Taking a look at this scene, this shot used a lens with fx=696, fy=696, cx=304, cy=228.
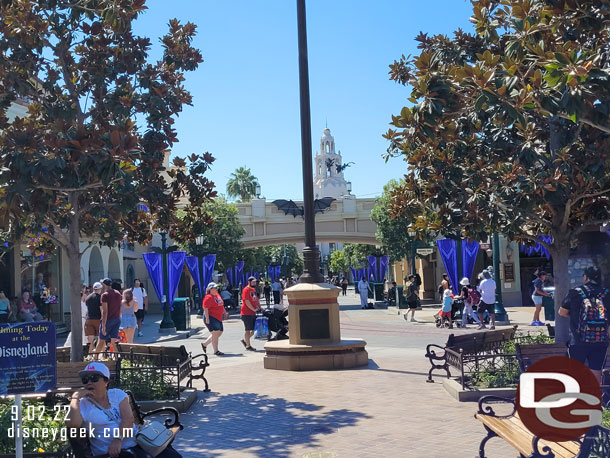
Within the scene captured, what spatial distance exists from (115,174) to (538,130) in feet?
20.7

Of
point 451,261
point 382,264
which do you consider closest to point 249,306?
point 451,261

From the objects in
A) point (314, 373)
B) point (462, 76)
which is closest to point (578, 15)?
point (462, 76)

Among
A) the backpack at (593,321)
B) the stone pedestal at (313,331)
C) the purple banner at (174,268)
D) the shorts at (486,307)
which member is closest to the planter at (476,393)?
the backpack at (593,321)

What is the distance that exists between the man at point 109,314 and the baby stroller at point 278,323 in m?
5.21

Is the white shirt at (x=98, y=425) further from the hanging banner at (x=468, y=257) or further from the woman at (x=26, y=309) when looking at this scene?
the hanging banner at (x=468, y=257)

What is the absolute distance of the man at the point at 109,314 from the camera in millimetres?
12680

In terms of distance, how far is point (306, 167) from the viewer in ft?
43.9

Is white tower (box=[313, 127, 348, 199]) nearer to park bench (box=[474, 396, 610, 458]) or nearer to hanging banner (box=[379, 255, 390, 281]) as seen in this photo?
hanging banner (box=[379, 255, 390, 281])

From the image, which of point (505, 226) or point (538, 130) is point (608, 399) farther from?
point (538, 130)

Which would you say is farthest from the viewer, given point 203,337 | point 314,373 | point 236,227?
point 236,227

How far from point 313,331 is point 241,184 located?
7575 centimetres

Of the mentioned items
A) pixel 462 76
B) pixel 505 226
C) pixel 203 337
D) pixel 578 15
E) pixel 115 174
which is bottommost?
pixel 203 337

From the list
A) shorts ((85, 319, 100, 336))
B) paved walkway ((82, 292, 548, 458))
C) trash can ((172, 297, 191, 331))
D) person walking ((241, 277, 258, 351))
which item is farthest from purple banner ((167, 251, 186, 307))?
paved walkway ((82, 292, 548, 458))

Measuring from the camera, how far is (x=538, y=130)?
10633mm
